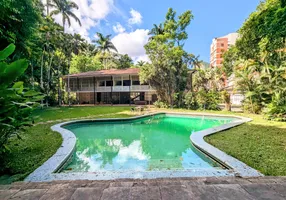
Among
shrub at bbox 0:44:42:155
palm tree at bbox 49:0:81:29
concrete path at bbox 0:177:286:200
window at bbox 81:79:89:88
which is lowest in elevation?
concrete path at bbox 0:177:286:200

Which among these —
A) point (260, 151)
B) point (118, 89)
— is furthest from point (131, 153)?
point (118, 89)

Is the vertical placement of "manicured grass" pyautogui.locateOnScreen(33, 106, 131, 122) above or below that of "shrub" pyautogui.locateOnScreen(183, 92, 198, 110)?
below

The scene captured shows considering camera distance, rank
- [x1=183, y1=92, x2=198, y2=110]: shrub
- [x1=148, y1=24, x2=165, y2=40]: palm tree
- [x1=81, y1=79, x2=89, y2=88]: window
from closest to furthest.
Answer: [x1=183, y1=92, x2=198, y2=110]: shrub
[x1=148, y1=24, x2=165, y2=40]: palm tree
[x1=81, y1=79, x2=89, y2=88]: window

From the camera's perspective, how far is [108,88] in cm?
2414

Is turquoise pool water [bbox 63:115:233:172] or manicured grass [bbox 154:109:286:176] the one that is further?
turquoise pool water [bbox 63:115:233:172]

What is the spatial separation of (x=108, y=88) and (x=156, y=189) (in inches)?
883

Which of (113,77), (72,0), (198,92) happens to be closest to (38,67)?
(113,77)

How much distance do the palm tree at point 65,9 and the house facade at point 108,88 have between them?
781cm

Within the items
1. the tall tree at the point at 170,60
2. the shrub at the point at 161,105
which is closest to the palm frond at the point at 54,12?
the tall tree at the point at 170,60

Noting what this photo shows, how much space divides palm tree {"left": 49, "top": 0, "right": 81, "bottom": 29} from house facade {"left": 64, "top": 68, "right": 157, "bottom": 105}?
307 inches

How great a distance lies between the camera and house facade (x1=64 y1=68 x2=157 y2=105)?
23.6 meters

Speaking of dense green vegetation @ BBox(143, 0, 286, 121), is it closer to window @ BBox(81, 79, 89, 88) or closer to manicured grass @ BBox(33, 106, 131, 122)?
manicured grass @ BBox(33, 106, 131, 122)

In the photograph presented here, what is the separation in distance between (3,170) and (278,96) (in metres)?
13.7

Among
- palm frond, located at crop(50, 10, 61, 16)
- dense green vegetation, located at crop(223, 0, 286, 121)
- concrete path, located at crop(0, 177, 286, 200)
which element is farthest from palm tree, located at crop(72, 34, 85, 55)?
concrete path, located at crop(0, 177, 286, 200)
